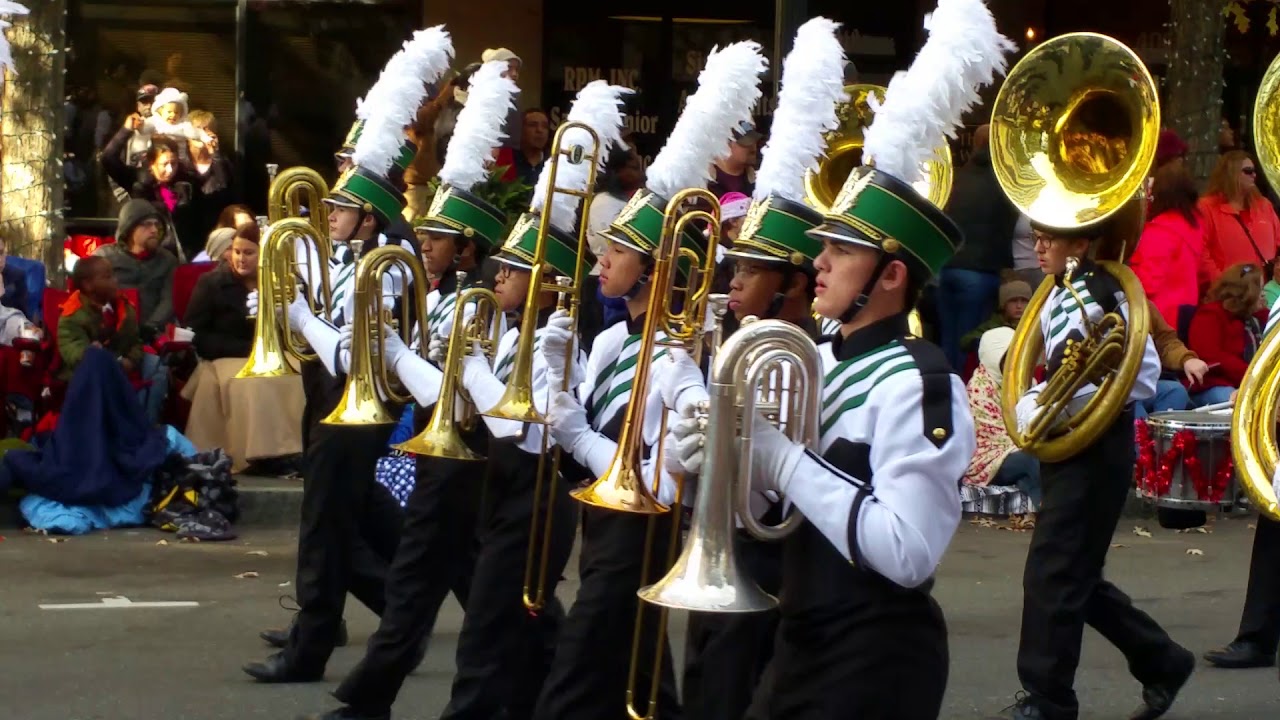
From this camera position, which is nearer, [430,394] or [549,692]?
[549,692]

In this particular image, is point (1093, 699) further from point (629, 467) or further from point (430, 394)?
point (629, 467)

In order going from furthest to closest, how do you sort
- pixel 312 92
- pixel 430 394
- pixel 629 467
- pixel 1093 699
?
→ pixel 312 92
pixel 1093 699
pixel 430 394
pixel 629 467

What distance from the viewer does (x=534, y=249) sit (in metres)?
6.01

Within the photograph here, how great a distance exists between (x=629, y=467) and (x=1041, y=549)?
7.33 feet

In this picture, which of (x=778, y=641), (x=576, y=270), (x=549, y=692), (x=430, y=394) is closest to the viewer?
(x=778, y=641)

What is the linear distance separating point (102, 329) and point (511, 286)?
5020 mm

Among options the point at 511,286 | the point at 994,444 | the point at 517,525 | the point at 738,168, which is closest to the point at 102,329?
the point at 738,168

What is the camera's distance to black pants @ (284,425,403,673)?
7.03 metres

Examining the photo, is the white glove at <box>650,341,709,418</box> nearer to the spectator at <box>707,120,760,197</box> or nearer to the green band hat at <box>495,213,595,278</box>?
the green band hat at <box>495,213,595,278</box>

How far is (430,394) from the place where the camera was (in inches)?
251

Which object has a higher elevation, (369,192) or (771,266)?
(369,192)

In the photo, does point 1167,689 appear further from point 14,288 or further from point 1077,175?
point 14,288

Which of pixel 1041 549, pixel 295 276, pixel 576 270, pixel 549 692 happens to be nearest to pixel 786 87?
pixel 576 270

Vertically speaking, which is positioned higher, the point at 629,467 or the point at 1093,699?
the point at 629,467
